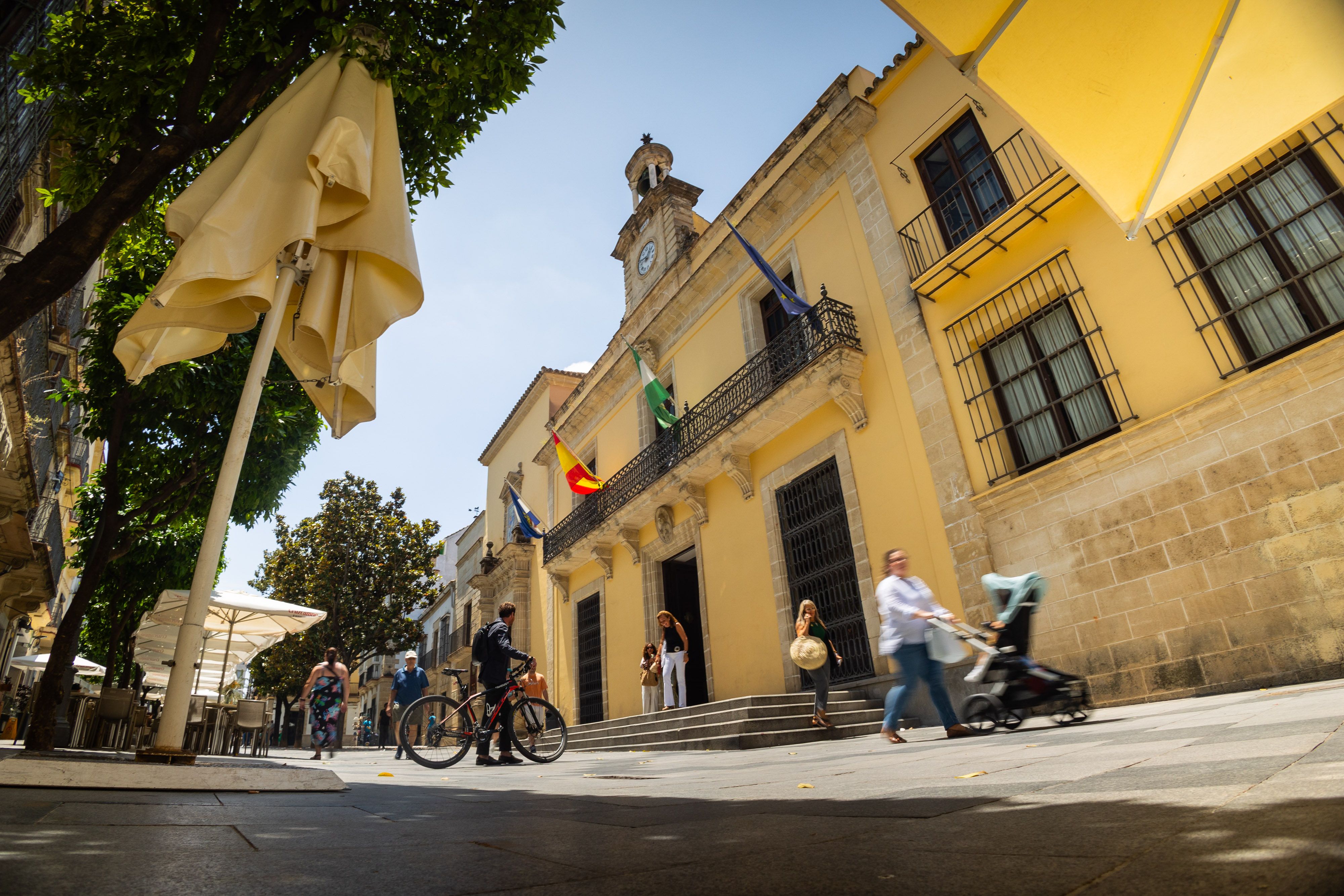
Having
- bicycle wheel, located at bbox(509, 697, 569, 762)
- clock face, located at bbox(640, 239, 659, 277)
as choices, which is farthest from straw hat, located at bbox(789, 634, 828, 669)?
clock face, located at bbox(640, 239, 659, 277)

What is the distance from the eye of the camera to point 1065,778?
87.6 inches

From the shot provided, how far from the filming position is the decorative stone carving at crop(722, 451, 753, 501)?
11.7 meters

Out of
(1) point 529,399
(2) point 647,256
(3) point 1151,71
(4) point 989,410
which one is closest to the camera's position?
(3) point 1151,71

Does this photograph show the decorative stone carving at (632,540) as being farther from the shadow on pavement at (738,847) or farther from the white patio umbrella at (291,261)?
the shadow on pavement at (738,847)

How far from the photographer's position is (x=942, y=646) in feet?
18.0

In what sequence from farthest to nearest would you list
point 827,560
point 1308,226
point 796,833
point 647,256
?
point 647,256 → point 827,560 → point 1308,226 → point 796,833

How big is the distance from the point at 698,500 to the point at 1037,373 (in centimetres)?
639

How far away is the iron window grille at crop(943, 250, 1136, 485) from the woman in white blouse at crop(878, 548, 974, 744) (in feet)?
10.5

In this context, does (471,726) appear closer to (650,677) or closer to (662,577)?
(650,677)

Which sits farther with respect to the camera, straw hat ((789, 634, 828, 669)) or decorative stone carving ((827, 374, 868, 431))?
decorative stone carving ((827, 374, 868, 431))

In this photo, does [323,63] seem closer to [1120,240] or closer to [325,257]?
[325,257]

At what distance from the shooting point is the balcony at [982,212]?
7.93 metres

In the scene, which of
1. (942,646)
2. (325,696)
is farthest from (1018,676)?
(325,696)

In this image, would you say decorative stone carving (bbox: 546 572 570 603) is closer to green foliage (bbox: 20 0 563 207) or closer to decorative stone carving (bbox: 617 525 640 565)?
decorative stone carving (bbox: 617 525 640 565)
